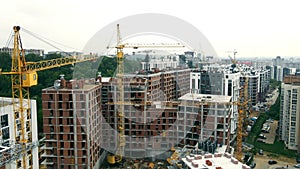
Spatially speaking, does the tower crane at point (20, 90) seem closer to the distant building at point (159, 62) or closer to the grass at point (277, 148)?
the grass at point (277, 148)

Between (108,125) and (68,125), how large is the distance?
4.70 ft

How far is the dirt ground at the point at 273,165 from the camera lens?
7.07 m

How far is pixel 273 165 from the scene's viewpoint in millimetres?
7184

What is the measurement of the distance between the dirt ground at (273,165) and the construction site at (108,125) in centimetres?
47

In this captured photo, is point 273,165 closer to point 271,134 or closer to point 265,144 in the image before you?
point 265,144

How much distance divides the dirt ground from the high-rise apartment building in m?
4.31

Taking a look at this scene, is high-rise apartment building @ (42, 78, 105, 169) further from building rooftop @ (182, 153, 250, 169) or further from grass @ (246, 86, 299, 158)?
grass @ (246, 86, 299, 158)

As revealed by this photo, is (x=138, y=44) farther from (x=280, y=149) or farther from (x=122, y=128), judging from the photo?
(x=280, y=149)

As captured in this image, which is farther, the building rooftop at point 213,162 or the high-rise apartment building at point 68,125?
the high-rise apartment building at point 68,125

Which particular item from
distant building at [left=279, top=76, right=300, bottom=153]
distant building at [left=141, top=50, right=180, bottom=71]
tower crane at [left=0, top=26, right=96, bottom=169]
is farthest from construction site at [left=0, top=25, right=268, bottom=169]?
distant building at [left=141, top=50, right=180, bottom=71]

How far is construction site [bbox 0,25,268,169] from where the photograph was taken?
4.77 metres

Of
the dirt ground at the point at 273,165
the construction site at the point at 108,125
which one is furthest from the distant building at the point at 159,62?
the dirt ground at the point at 273,165

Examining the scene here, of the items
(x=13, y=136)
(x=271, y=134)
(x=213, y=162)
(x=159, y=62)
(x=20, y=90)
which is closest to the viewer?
(x=213, y=162)

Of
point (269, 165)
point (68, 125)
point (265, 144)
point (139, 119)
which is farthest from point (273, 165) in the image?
point (68, 125)
